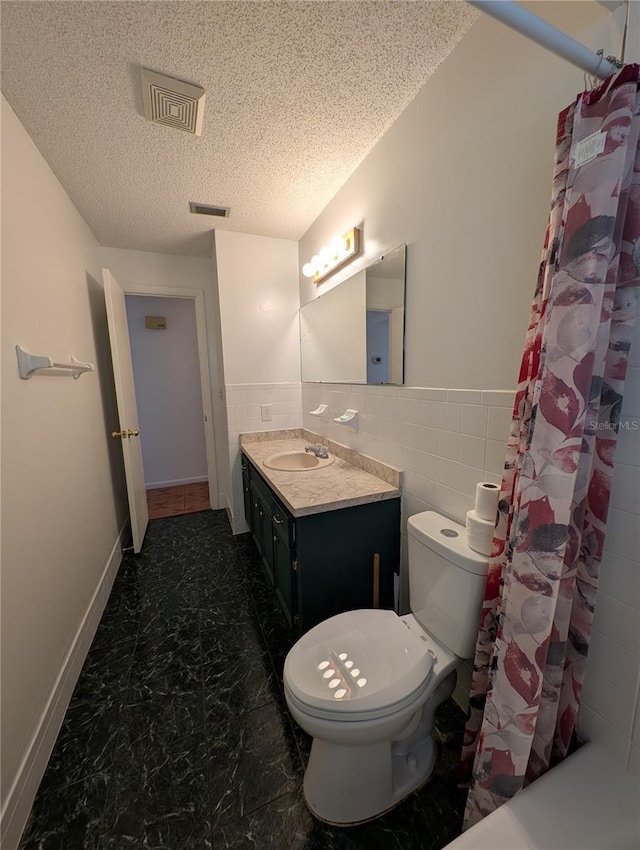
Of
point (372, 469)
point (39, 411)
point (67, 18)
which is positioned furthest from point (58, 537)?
point (67, 18)

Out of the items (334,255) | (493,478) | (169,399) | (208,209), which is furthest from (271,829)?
(169,399)

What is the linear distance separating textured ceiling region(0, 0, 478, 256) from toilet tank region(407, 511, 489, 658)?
1.63 meters

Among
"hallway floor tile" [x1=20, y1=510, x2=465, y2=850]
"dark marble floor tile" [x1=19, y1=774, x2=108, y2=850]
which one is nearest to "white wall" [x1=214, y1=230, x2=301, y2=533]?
"hallway floor tile" [x1=20, y1=510, x2=465, y2=850]

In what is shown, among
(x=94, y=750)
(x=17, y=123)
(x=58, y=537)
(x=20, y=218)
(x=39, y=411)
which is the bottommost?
(x=94, y=750)

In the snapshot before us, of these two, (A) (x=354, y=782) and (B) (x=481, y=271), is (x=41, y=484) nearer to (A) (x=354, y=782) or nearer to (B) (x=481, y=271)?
(A) (x=354, y=782)

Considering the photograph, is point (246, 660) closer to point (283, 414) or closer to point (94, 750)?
point (94, 750)

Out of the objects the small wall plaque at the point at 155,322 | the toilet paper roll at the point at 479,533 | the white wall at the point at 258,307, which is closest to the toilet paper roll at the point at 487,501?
the toilet paper roll at the point at 479,533

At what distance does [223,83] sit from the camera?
46.7 inches

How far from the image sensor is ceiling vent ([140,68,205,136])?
3.84ft

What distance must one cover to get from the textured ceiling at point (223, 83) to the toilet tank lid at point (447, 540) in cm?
162

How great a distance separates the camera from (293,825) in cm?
99

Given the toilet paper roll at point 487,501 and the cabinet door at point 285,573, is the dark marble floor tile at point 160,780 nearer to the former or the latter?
the cabinet door at point 285,573

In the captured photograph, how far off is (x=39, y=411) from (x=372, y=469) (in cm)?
153

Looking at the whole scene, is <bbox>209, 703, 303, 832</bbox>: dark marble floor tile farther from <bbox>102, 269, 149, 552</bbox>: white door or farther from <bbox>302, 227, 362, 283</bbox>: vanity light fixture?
<bbox>302, 227, 362, 283</bbox>: vanity light fixture
